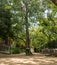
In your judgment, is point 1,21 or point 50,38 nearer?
point 1,21

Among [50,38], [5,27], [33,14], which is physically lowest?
[50,38]

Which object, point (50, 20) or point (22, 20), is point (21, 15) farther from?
point (50, 20)

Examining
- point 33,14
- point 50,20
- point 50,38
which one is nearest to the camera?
point 33,14

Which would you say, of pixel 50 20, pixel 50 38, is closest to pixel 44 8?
pixel 50 20

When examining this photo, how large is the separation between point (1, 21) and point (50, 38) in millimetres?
14586

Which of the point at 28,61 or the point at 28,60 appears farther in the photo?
the point at 28,60

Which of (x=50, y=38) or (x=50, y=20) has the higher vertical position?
(x=50, y=20)

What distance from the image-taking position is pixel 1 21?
82.6 ft

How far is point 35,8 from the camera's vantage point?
26781 millimetres

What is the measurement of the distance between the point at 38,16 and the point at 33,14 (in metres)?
1.25

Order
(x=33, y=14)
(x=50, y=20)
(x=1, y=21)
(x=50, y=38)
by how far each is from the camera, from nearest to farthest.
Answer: (x=1, y=21) < (x=33, y=14) < (x=50, y=20) < (x=50, y=38)

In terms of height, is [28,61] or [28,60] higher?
[28,61]

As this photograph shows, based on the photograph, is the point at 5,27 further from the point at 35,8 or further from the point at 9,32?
the point at 35,8

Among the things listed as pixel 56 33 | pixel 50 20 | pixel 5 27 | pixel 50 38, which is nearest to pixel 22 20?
pixel 5 27
